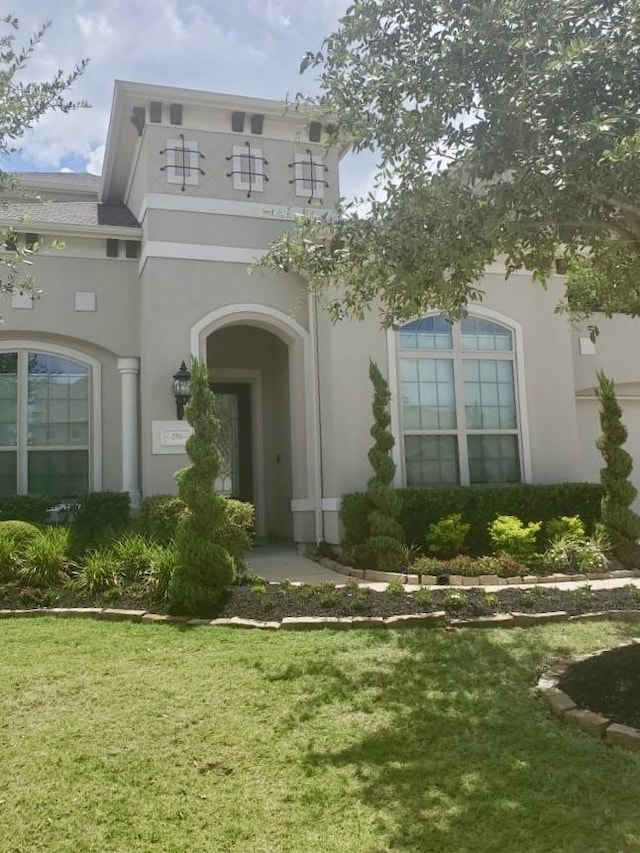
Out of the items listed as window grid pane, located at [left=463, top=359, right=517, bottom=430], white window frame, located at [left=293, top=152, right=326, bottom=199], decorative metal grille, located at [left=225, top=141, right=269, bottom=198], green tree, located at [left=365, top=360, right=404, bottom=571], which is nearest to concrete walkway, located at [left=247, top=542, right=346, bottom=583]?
green tree, located at [left=365, top=360, right=404, bottom=571]

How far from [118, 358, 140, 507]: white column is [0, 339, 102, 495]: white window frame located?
1.41ft

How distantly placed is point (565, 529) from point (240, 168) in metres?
7.45

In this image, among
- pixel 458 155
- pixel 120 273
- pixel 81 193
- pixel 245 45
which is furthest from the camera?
pixel 81 193

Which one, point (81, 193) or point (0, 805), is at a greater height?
point (81, 193)

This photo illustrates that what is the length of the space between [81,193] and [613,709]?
1562 cm

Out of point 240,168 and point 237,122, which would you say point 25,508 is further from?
point 237,122

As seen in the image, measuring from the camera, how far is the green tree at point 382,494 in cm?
900

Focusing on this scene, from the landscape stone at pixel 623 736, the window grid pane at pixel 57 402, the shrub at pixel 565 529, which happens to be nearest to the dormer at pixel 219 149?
the window grid pane at pixel 57 402

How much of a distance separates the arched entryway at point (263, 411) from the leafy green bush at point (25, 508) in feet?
11.7

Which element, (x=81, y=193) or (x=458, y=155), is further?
(x=81, y=193)

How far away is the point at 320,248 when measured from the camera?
609 centimetres

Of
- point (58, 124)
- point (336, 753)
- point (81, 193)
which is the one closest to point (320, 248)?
point (58, 124)

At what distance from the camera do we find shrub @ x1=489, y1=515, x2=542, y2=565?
9.03 meters

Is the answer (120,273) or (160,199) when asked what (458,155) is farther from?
(120,273)
